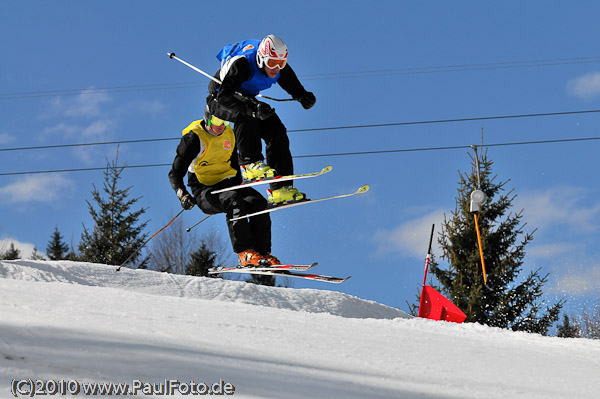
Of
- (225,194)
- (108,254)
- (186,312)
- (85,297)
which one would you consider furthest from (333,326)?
(108,254)

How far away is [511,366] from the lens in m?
4.32

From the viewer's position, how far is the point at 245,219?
25.6 ft

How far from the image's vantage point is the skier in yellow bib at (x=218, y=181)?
7785 millimetres

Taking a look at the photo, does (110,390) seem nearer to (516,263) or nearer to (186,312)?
(186,312)

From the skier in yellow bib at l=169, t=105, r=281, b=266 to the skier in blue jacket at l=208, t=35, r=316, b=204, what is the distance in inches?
19.7

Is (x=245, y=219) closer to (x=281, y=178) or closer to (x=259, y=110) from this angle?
(x=281, y=178)

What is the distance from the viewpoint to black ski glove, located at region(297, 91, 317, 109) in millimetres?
7555

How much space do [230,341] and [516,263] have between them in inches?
533

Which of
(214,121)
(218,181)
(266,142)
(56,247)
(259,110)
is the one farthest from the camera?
(56,247)

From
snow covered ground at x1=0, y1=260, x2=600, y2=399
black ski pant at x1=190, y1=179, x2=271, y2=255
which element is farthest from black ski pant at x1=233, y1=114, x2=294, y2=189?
snow covered ground at x1=0, y1=260, x2=600, y2=399

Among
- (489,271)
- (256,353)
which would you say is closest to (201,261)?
(489,271)

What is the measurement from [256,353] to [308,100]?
4.50 metres

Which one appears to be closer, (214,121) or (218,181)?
(214,121)

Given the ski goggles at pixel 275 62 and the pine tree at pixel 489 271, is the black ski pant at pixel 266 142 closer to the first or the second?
the ski goggles at pixel 275 62
